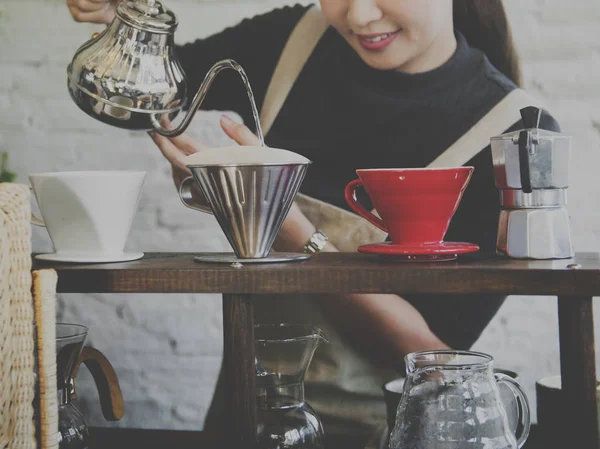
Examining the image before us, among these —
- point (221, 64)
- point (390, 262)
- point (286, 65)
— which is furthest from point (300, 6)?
point (390, 262)

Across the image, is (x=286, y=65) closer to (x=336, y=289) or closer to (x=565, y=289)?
(x=336, y=289)

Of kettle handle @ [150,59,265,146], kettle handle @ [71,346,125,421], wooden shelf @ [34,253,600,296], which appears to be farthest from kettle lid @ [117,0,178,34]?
kettle handle @ [71,346,125,421]

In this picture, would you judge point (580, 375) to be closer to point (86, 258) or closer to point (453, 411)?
point (453, 411)

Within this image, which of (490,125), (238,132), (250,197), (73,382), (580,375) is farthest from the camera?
(238,132)

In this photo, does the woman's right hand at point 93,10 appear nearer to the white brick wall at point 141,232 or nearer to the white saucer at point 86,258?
the white brick wall at point 141,232

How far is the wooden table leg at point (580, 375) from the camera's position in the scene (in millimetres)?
945

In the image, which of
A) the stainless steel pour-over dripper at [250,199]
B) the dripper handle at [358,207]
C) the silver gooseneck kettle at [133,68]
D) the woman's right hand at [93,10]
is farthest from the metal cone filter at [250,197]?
the woman's right hand at [93,10]

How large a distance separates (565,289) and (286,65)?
0.73 meters

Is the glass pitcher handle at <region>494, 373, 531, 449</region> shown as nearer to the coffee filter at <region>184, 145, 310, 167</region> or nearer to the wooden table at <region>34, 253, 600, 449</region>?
the wooden table at <region>34, 253, 600, 449</region>

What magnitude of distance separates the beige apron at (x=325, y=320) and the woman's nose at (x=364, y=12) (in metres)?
0.06

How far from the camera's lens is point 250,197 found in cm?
106

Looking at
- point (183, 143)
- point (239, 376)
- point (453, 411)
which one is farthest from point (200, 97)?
point (453, 411)

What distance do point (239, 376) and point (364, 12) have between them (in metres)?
0.72

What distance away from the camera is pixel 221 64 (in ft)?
4.07
